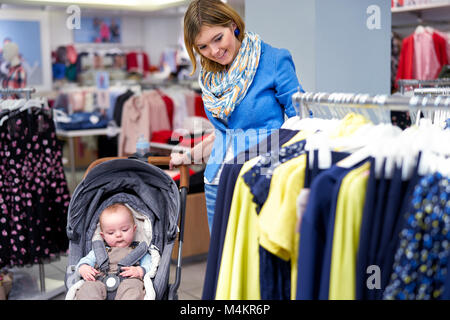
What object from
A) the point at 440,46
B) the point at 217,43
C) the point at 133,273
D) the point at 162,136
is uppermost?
the point at 440,46

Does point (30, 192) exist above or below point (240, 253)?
below

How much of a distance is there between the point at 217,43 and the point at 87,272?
1.13m

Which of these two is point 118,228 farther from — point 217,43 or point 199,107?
point 199,107

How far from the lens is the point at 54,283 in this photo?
382 cm

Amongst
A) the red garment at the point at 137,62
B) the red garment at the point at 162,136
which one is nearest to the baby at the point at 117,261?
the red garment at the point at 162,136

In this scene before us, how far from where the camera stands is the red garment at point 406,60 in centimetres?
474

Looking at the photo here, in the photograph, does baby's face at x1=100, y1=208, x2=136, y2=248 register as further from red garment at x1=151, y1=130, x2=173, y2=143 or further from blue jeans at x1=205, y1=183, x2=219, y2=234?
red garment at x1=151, y1=130, x2=173, y2=143

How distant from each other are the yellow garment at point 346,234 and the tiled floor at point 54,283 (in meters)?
2.41

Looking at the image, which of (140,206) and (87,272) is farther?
(140,206)

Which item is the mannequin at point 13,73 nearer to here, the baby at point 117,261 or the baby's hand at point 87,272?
the baby at point 117,261

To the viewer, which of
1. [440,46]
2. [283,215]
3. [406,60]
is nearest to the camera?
[283,215]

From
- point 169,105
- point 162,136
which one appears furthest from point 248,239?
point 169,105

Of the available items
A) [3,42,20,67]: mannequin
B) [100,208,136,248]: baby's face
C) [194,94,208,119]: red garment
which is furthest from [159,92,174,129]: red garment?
[100,208,136,248]: baby's face

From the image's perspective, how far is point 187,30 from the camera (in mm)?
2119
